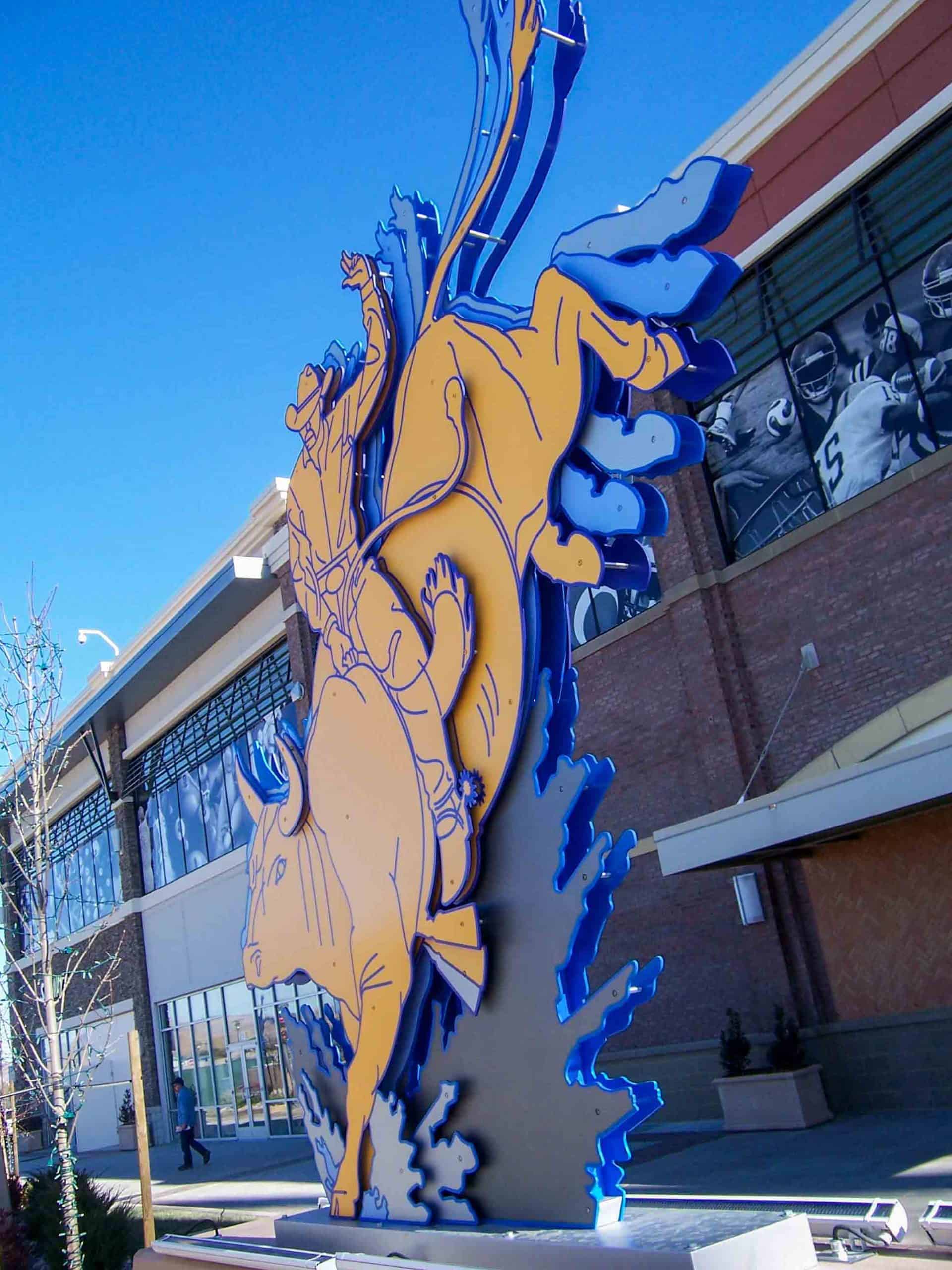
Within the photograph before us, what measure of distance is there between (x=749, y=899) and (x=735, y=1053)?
72.1 inches

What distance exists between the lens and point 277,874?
8758 mm

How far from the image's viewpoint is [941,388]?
1256 cm

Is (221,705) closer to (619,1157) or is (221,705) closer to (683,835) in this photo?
(683,835)

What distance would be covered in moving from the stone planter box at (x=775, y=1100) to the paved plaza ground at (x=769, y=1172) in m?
0.20

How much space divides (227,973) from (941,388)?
1894cm

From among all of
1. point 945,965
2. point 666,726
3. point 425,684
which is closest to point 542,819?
point 425,684

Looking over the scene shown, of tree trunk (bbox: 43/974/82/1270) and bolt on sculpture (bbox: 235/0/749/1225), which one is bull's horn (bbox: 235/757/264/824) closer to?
bolt on sculpture (bbox: 235/0/749/1225)

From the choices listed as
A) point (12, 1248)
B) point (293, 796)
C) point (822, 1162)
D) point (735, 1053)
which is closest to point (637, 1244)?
point (293, 796)

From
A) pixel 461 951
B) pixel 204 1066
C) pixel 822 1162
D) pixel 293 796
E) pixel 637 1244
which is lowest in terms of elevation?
pixel 822 1162

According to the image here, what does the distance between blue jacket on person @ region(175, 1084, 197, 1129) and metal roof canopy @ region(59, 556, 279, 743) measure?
23.1 feet

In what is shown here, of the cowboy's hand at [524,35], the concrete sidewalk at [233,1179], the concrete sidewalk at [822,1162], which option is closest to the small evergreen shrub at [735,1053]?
the concrete sidewalk at [822,1162]

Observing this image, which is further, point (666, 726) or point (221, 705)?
point (221, 705)

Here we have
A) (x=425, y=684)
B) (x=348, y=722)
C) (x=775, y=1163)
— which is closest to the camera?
(x=425, y=684)

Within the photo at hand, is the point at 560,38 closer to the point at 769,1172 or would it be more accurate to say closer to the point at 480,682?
the point at 480,682
